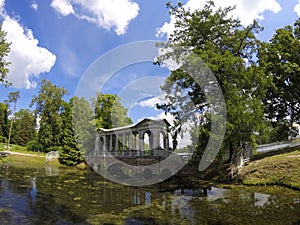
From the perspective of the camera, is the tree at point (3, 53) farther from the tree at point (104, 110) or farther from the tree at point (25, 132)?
the tree at point (25, 132)

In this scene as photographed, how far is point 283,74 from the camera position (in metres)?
19.3

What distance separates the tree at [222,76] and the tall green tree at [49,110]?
3155 cm

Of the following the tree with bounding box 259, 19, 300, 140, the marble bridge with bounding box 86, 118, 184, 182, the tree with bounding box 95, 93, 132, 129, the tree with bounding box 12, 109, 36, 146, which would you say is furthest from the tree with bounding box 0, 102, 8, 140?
the tree with bounding box 259, 19, 300, 140

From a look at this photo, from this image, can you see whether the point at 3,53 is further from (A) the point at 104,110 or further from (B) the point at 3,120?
(B) the point at 3,120

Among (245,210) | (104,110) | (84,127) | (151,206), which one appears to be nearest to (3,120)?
(84,127)

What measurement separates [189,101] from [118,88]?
5042mm

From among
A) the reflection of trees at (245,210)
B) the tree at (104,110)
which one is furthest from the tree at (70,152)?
the reflection of trees at (245,210)

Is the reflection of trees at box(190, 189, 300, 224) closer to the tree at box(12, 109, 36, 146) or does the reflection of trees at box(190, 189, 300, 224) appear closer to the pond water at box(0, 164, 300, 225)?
the pond water at box(0, 164, 300, 225)

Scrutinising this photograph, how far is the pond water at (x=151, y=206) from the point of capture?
8.50 metres

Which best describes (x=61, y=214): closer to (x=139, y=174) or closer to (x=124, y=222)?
(x=124, y=222)

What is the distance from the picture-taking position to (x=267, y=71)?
19.4 m

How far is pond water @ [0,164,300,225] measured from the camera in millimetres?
8500

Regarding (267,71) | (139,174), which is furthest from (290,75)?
(139,174)

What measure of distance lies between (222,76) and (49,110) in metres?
36.1
